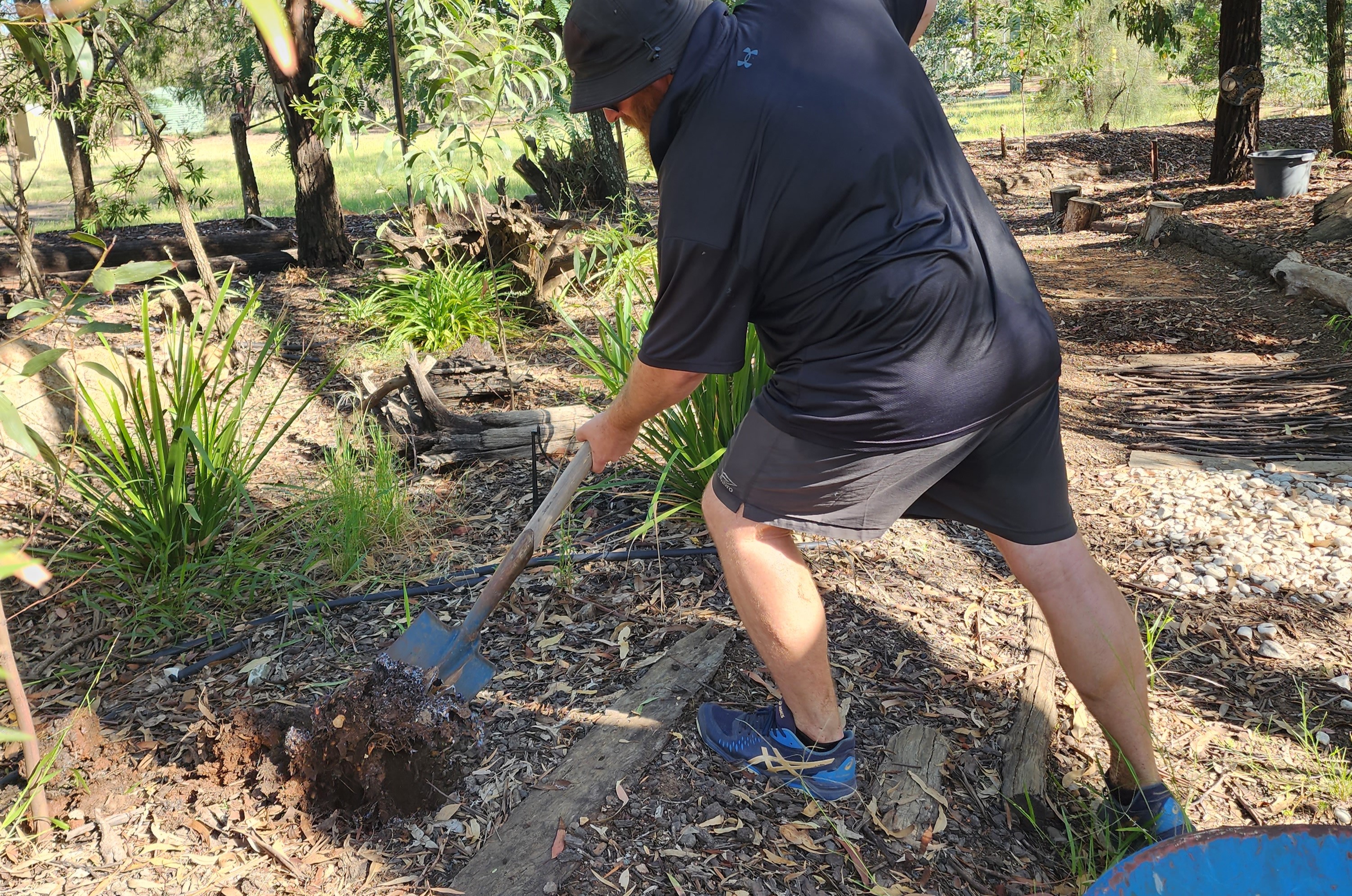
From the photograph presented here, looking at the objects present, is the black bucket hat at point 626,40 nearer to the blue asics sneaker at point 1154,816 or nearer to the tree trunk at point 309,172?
the blue asics sneaker at point 1154,816

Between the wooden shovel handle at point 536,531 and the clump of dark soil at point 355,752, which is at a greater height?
the wooden shovel handle at point 536,531

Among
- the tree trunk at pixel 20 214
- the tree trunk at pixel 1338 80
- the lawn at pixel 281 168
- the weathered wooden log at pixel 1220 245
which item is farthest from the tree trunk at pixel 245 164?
the tree trunk at pixel 1338 80

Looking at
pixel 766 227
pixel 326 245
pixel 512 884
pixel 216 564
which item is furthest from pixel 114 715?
pixel 326 245

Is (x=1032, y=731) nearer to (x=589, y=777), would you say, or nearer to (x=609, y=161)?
(x=589, y=777)

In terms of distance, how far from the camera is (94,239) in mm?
1739

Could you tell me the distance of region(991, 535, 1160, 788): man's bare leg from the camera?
183cm

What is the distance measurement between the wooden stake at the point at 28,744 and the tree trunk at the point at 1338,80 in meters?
11.7

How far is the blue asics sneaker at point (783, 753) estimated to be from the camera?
2.09 metres

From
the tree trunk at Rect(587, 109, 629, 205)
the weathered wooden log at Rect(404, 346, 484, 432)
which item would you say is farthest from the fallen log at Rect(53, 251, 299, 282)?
the weathered wooden log at Rect(404, 346, 484, 432)

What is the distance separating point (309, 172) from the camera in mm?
7227

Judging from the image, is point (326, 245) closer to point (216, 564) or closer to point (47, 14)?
point (216, 564)

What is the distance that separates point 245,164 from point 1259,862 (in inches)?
453

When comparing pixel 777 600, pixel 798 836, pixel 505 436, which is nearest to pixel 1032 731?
pixel 798 836

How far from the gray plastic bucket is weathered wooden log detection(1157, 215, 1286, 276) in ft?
3.22
